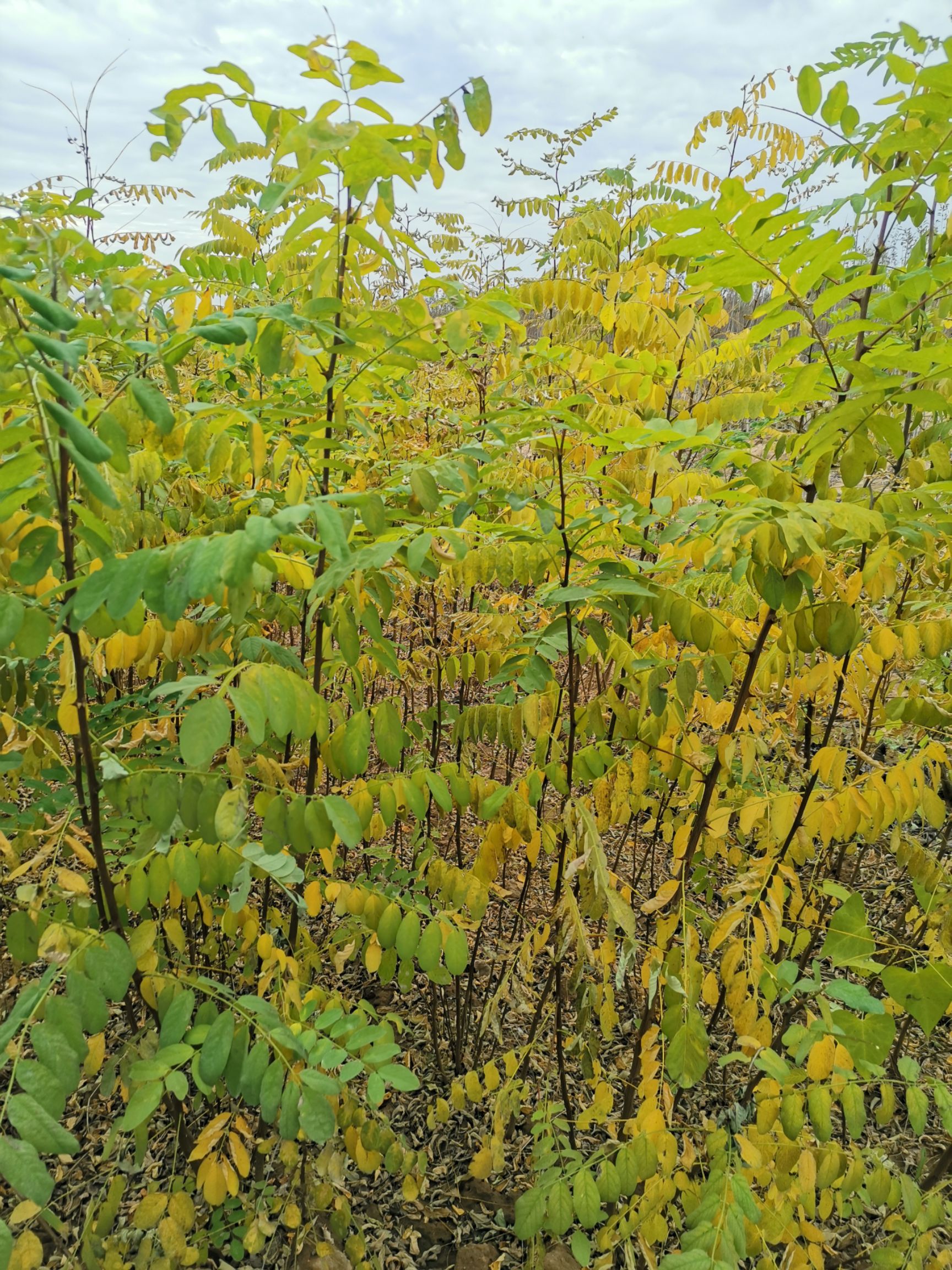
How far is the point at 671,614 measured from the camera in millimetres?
1528

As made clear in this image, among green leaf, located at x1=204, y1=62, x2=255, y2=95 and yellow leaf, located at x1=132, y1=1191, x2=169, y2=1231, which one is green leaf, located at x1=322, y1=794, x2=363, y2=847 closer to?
yellow leaf, located at x1=132, y1=1191, x2=169, y2=1231

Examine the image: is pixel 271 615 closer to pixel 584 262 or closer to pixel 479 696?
pixel 584 262

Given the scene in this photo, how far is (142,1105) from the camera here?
4.05ft

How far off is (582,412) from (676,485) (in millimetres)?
716

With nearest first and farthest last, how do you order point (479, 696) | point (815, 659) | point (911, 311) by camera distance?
point (911, 311) → point (815, 659) → point (479, 696)

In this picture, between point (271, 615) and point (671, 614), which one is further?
point (271, 615)

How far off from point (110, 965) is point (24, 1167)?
1.03 ft

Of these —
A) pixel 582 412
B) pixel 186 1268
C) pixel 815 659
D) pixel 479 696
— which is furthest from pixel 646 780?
pixel 479 696

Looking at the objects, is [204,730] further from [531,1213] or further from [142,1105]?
[531,1213]

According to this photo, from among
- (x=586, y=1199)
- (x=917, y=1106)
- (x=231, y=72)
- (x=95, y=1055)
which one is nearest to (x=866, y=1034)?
(x=917, y=1106)

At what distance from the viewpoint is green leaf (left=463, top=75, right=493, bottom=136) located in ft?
4.49

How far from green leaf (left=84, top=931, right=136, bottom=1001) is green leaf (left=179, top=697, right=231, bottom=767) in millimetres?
435

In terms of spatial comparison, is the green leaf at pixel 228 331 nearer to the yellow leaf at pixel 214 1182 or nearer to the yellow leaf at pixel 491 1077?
the yellow leaf at pixel 214 1182

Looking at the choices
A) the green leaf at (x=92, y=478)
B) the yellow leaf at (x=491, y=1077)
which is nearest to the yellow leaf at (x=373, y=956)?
the yellow leaf at (x=491, y=1077)
